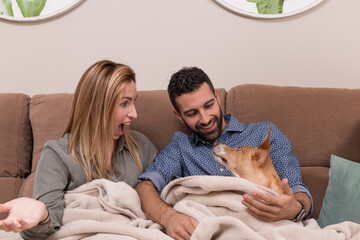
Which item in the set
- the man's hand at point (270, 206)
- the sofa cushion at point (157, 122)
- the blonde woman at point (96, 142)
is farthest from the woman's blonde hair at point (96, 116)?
Result: the man's hand at point (270, 206)

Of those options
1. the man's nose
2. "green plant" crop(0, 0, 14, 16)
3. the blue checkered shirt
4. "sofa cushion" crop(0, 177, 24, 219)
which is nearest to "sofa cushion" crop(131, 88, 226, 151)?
the blue checkered shirt

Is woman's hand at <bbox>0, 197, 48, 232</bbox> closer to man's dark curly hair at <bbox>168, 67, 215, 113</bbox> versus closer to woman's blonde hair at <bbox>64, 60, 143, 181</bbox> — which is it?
woman's blonde hair at <bbox>64, 60, 143, 181</bbox>

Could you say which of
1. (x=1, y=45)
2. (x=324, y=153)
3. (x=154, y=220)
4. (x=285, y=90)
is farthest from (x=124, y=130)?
(x=1, y=45)

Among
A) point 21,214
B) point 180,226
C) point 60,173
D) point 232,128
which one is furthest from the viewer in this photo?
point 232,128

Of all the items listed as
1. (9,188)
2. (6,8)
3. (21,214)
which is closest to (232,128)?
(21,214)

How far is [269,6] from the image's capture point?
6.42 feet

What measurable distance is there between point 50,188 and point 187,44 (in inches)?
43.0

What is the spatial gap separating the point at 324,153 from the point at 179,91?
69 cm

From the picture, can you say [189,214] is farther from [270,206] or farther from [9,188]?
[9,188]

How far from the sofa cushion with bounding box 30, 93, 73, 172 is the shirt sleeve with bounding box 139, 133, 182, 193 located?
472 millimetres

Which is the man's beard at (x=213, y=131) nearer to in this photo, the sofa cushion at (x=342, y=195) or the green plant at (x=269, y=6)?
the sofa cushion at (x=342, y=195)

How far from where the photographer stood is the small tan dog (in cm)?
121

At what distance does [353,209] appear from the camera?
1349mm

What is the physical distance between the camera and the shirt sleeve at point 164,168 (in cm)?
143
